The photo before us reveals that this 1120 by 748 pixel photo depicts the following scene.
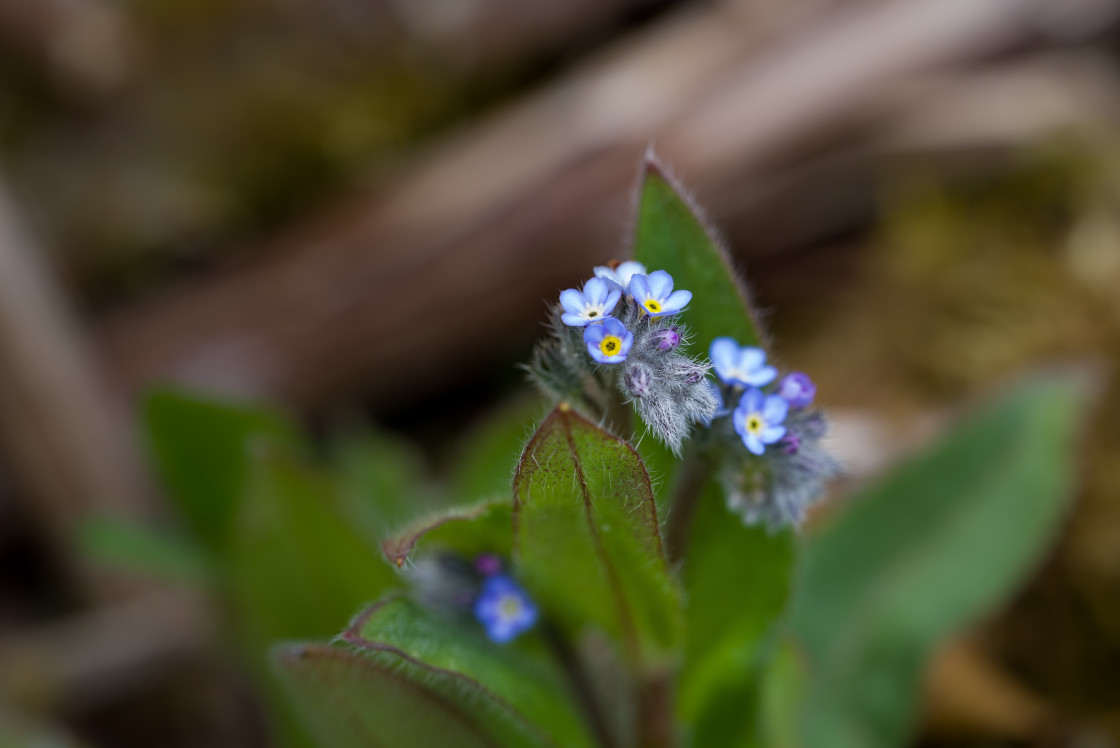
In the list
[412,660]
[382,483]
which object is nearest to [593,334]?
[412,660]

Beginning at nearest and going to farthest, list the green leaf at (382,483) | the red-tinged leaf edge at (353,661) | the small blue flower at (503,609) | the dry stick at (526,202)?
the red-tinged leaf edge at (353,661) < the small blue flower at (503,609) < the green leaf at (382,483) < the dry stick at (526,202)

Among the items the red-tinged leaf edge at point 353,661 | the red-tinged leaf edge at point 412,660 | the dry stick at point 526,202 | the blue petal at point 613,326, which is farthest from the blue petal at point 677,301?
the dry stick at point 526,202

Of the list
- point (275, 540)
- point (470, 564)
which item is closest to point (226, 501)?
point (275, 540)

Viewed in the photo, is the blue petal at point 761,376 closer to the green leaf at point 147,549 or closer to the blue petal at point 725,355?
the blue petal at point 725,355

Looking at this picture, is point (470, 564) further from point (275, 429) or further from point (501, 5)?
point (501, 5)

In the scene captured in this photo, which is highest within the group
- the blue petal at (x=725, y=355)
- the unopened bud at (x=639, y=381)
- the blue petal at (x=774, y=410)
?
the blue petal at (x=725, y=355)

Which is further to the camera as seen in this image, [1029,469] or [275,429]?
[275,429]

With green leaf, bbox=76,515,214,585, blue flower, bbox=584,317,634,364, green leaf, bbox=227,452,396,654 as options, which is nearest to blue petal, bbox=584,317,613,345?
blue flower, bbox=584,317,634,364

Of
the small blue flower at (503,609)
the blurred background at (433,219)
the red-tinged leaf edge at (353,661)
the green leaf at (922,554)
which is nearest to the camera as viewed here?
the red-tinged leaf edge at (353,661)
